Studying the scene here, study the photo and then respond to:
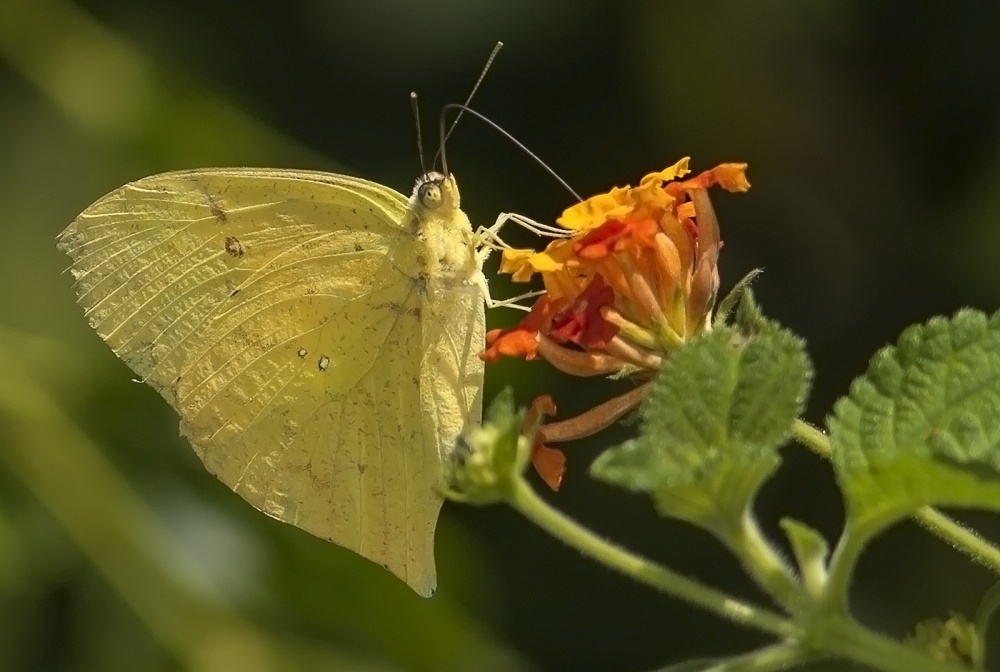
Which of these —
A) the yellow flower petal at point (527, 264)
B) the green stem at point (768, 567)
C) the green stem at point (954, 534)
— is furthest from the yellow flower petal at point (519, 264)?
Answer: the green stem at point (768, 567)

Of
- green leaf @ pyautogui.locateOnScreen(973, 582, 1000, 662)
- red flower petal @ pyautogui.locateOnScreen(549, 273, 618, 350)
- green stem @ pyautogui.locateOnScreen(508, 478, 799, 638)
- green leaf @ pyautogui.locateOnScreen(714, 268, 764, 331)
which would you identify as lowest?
green stem @ pyautogui.locateOnScreen(508, 478, 799, 638)

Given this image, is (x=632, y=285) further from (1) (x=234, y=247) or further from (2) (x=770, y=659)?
(1) (x=234, y=247)

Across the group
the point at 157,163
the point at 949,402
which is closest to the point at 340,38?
the point at 157,163

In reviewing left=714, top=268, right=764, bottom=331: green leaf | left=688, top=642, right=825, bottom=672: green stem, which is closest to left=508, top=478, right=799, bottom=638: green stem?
left=688, top=642, right=825, bottom=672: green stem

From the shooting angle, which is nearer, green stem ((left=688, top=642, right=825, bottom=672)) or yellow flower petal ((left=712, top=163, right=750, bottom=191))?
green stem ((left=688, top=642, right=825, bottom=672))

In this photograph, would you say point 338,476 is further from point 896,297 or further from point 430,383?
point 896,297

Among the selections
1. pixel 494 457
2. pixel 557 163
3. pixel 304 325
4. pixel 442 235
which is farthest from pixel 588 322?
pixel 557 163

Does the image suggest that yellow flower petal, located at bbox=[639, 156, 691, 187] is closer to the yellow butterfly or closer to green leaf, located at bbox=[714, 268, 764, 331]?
green leaf, located at bbox=[714, 268, 764, 331]
